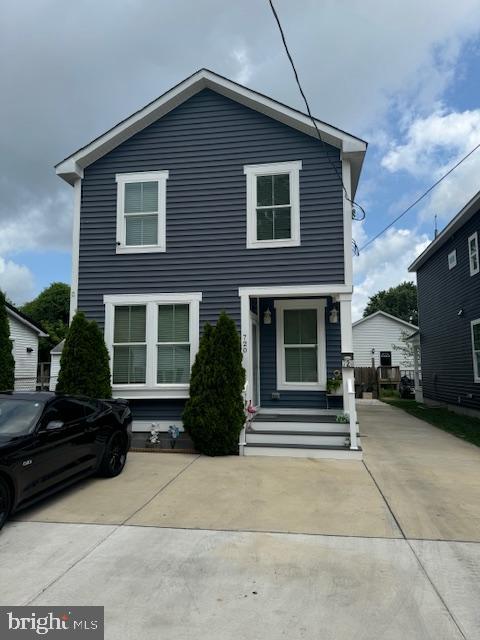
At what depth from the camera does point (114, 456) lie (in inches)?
252

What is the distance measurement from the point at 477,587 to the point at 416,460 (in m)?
4.49

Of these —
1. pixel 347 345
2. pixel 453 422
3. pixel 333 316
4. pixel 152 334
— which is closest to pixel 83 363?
pixel 152 334

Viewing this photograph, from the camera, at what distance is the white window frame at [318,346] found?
9.20 meters

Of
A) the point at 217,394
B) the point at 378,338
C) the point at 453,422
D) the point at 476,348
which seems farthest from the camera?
the point at 378,338

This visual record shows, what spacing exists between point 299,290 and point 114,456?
438 cm

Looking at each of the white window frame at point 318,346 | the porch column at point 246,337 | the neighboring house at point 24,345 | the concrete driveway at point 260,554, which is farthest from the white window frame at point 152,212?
the neighboring house at point 24,345

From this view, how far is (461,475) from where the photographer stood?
652cm

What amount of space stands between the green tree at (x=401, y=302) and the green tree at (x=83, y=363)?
5403 cm

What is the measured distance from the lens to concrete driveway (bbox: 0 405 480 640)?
2832 millimetres

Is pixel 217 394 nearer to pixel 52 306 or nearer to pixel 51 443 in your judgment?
pixel 51 443

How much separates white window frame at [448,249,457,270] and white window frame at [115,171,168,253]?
10.1 meters

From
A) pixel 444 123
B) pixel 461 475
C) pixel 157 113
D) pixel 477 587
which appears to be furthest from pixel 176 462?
pixel 444 123

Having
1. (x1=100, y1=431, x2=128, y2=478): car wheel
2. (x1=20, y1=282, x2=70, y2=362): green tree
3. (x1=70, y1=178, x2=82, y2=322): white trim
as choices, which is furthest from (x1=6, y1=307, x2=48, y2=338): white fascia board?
(x1=100, y1=431, x2=128, y2=478): car wheel

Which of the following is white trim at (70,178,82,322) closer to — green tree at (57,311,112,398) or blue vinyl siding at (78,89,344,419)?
blue vinyl siding at (78,89,344,419)
